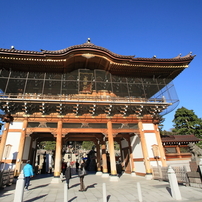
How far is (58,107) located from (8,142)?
4553mm

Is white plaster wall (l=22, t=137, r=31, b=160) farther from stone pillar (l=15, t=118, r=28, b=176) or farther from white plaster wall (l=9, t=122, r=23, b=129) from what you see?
white plaster wall (l=9, t=122, r=23, b=129)

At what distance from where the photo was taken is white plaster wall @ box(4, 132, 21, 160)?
1003 cm

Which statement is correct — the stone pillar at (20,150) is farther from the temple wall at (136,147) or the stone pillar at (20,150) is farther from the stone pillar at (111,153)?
the temple wall at (136,147)

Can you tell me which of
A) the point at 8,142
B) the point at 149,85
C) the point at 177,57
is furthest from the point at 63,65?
the point at 177,57

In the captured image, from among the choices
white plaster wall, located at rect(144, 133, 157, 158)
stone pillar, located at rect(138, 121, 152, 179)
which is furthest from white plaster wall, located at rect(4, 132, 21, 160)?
white plaster wall, located at rect(144, 133, 157, 158)

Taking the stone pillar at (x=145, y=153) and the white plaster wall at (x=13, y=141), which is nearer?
the white plaster wall at (x=13, y=141)

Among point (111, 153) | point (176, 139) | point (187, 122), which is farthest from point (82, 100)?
point (187, 122)

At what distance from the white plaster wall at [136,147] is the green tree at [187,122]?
67.9 feet

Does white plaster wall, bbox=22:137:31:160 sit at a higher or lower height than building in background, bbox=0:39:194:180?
lower

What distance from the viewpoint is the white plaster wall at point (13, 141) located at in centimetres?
1003

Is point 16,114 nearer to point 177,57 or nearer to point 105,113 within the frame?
point 105,113

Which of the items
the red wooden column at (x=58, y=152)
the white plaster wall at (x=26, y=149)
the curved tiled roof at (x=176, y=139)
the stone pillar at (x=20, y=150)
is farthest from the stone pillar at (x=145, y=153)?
the white plaster wall at (x=26, y=149)

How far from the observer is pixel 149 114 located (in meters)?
12.9

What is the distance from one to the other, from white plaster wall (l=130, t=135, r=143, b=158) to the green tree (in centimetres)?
2069
